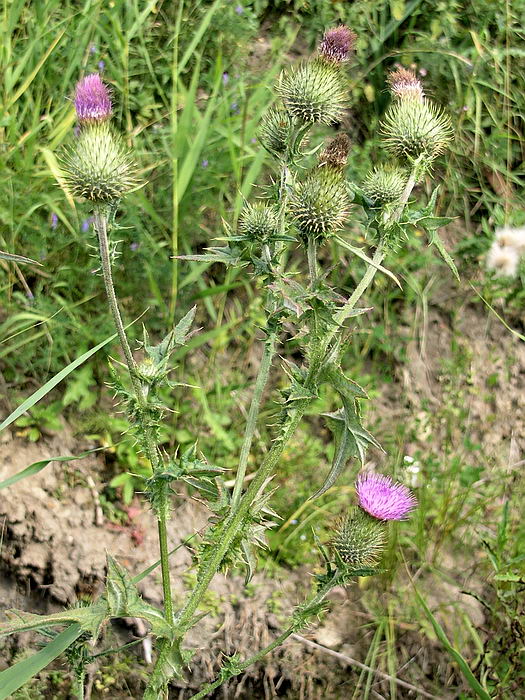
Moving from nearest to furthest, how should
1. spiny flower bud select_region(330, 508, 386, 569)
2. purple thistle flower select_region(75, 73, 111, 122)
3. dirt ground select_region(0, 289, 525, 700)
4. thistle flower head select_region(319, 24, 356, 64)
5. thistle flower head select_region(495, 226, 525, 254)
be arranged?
purple thistle flower select_region(75, 73, 111, 122) < spiny flower bud select_region(330, 508, 386, 569) < thistle flower head select_region(319, 24, 356, 64) < dirt ground select_region(0, 289, 525, 700) < thistle flower head select_region(495, 226, 525, 254)

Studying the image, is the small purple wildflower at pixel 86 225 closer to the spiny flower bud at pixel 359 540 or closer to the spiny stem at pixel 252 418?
the spiny stem at pixel 252 418

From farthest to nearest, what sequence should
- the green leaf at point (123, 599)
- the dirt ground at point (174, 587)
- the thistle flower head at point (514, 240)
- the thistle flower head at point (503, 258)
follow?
the thistle flower head at point (503, 258)
the thistle flower head at point (514, 240)
the dirt ground at point (174, 587)
the green leaf at point (123, 599)

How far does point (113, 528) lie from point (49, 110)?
196cm

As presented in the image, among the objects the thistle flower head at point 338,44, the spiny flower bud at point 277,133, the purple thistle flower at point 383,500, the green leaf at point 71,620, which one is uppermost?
the thistle flower head at point 338,44

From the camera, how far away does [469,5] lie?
4.66m

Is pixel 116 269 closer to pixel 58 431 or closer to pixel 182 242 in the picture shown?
pixel 182 242

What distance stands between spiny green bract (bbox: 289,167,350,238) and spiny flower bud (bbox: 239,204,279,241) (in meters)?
0.06

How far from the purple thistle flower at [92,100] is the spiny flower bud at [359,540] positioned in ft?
4.38

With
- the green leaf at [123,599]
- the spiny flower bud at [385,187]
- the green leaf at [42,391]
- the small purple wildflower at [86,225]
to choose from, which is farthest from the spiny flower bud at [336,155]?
the small purple wildflower at [86,225]

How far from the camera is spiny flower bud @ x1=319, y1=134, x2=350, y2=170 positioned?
2.12m

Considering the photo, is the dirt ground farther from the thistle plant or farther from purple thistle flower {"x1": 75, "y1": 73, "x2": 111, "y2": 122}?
purple thistle flower {"x1": 75, "y1": 73, "x2": 111, "y2": 122}

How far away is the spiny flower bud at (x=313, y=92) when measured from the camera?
83.6 inches

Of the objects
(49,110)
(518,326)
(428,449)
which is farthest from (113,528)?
(518,326)

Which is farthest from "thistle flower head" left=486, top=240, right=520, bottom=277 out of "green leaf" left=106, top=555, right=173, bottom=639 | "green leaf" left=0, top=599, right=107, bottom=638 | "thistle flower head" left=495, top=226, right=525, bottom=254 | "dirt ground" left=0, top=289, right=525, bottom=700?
"green leaf" left=0, top=599, right=107, bottom=638
